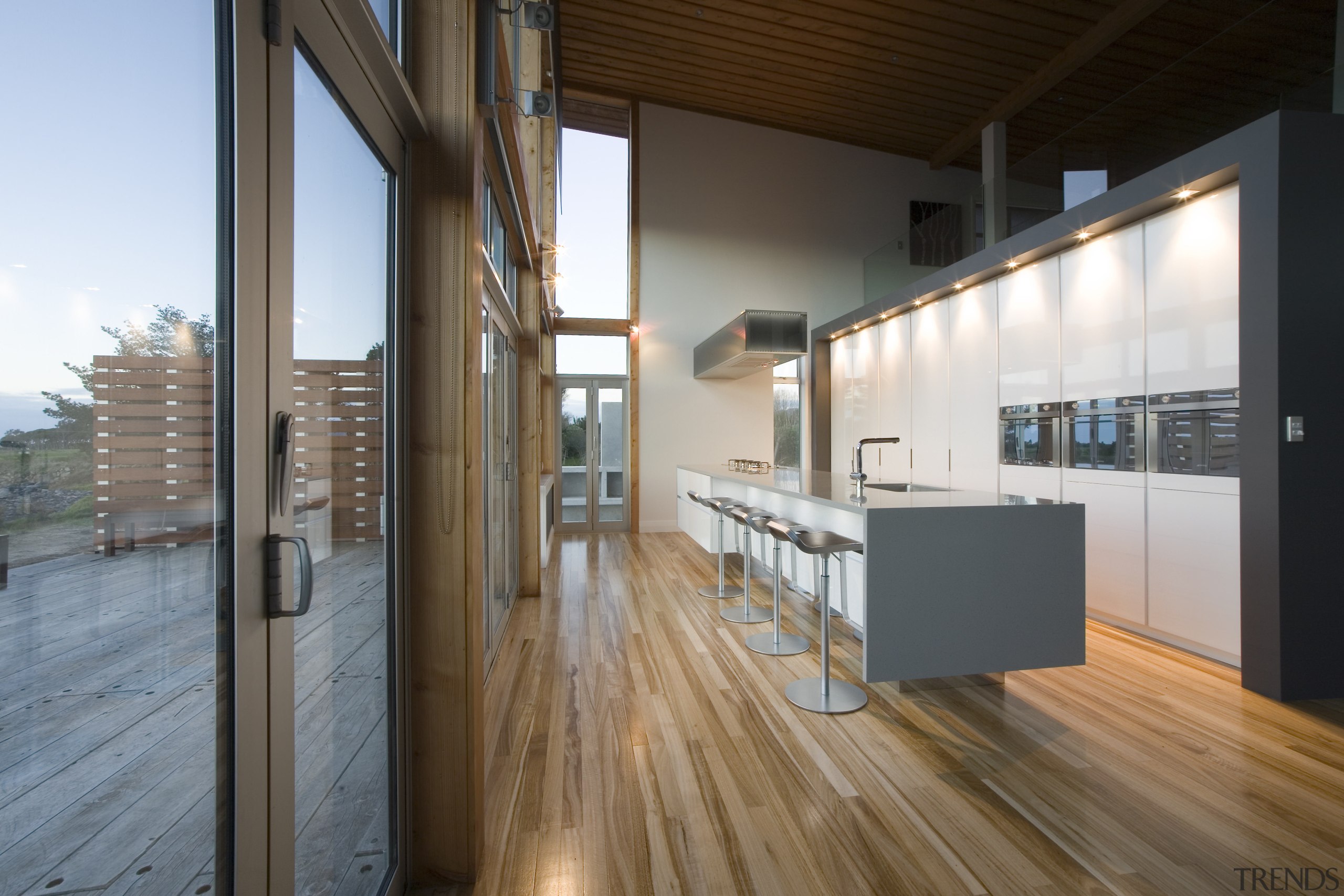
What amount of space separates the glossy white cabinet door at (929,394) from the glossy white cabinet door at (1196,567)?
2.16m

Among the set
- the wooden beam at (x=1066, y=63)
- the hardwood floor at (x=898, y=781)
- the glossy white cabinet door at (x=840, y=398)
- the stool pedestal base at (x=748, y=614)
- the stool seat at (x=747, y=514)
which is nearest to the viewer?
the hardwood floor at (x=898, y=781)

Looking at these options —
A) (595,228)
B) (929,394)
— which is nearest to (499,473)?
(929,394)

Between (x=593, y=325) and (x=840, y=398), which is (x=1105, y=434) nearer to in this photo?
(x=840, y=398)

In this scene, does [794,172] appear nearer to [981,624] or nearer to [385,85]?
[981,624]

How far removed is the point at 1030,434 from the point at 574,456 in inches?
219

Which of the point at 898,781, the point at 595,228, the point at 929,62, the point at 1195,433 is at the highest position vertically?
the point at 929,62

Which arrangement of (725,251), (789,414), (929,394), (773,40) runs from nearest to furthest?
(929,394), (773,40), (725,251), (789,414)

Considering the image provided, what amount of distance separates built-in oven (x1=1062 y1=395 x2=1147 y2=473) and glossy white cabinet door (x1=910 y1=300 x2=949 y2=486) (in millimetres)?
1449

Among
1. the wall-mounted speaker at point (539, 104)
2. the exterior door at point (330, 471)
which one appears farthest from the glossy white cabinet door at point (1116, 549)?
the exterior door at point (330, 471)

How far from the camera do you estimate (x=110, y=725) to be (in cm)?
66

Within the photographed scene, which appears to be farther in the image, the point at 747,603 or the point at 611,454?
the point at 611,454

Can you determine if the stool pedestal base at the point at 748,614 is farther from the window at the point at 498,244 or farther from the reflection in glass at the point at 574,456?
the reflection in glass at the point at 574,456

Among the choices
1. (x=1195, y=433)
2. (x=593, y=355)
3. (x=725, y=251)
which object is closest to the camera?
(x=1195, y=433)

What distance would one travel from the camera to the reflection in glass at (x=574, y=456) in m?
8.66
